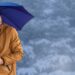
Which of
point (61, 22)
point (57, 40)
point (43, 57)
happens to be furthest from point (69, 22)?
point (43, 57)

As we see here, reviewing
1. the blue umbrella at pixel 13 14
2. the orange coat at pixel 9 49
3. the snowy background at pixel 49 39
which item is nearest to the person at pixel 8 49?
the orange coat at pixel 9 49

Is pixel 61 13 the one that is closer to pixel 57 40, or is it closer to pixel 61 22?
pixel 61 22

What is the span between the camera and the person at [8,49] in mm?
3178

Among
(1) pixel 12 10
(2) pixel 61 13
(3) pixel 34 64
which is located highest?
(2) pixel 61 13

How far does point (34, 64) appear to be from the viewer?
21.0ft

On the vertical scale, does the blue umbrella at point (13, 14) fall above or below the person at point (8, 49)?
above

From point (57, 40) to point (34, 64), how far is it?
0.76 metres

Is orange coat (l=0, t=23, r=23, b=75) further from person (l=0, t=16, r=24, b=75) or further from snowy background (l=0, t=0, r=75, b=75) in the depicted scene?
snowy background (l=0, t=0, r=75, b=75)

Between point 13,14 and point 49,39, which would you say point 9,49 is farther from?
point 49,39

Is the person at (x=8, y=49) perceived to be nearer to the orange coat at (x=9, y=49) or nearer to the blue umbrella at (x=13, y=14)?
the orange coat at (x=9, y=49)

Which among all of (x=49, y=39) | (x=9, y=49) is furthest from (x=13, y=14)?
(x=49, y=39)

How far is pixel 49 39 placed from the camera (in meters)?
6.96

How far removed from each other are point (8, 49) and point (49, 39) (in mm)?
3777

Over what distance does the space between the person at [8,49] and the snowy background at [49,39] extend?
283 cm
